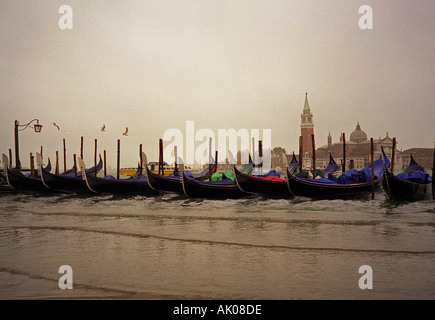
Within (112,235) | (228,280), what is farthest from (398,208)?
(228,280)

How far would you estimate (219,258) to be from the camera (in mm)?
5207

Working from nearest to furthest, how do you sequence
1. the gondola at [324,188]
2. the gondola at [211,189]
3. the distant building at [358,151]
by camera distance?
the gondola at [324,188], the gondola at [211,189], the distant building at [358,151]

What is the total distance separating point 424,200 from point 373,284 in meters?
12.9

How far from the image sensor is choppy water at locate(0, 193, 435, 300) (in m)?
3.74

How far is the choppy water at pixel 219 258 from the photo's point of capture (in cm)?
374

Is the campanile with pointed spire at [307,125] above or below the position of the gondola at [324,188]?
above

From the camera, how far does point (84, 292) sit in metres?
3.70

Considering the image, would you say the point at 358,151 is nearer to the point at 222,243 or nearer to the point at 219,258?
the point at 222,243

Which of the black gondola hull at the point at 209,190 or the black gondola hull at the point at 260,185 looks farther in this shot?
the black gondola hull at the point at 209,190

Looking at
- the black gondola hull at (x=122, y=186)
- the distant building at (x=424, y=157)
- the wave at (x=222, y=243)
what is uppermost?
the wave at (x=222, y=243)

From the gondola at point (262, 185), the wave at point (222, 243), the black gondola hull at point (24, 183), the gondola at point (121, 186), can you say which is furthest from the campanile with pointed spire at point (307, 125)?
the wave at point (222, 243)

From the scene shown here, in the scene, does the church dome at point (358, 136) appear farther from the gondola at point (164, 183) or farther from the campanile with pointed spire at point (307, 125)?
the gondola at point (164, 183)

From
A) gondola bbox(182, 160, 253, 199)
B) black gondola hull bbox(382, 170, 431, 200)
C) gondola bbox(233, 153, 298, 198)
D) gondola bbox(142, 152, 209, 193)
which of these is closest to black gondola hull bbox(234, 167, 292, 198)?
gondola bbox(233, 153, 298, 198)

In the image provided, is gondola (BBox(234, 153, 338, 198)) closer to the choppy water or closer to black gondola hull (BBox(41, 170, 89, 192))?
the choppy water
